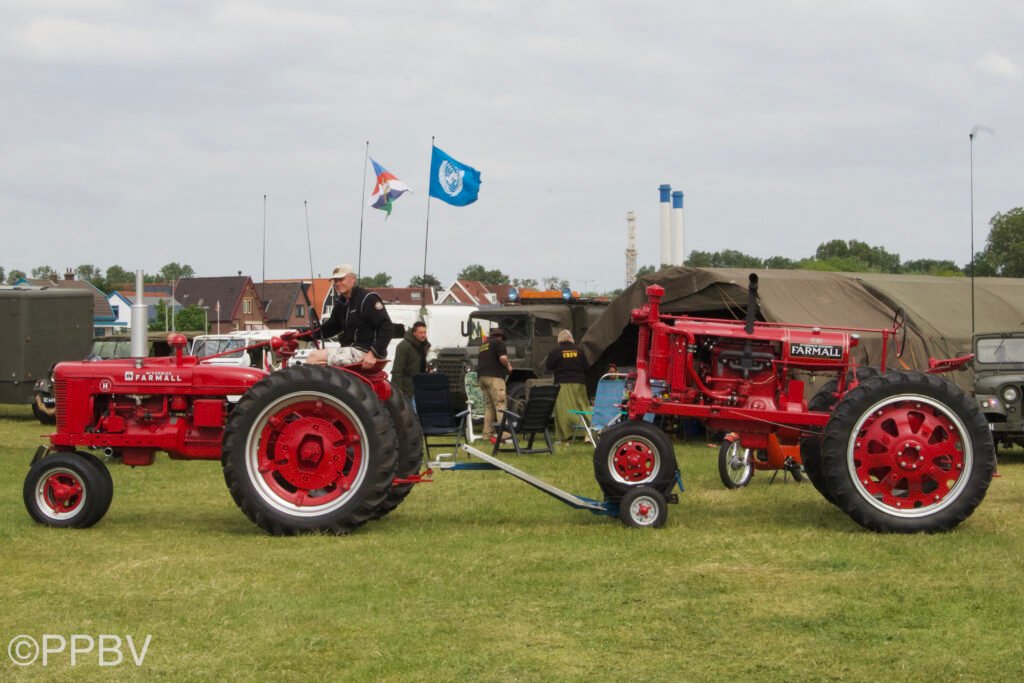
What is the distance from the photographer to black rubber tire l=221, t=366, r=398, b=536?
8.80m

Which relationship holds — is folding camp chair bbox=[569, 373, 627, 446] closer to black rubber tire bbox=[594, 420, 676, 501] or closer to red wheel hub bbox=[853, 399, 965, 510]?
black rubber tire bbox=[594, 420, 676, 501]

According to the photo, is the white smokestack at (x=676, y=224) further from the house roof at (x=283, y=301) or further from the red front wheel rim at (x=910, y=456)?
the house roof at (x=283, y=301)

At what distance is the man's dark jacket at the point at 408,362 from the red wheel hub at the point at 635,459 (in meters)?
6.78

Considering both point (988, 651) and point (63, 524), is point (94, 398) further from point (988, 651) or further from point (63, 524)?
point (988, 651)

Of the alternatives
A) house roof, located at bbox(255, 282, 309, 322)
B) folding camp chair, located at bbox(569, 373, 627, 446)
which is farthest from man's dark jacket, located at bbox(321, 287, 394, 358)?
house roof, located at bbox(255, 282, 309, 322)

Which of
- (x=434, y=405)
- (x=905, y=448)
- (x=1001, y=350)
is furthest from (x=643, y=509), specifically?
(x=1001, y=350)

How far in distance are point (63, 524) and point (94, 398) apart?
0.92 metres

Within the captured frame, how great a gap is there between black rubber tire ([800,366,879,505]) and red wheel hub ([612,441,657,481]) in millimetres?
1218

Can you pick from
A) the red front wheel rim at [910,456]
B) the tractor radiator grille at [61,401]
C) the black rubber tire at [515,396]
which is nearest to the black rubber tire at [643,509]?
the red front wheel rim at [910,456]

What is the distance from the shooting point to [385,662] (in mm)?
5496

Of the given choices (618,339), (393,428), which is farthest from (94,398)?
(618,339)

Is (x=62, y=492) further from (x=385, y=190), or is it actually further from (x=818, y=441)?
(x=385, y=190)

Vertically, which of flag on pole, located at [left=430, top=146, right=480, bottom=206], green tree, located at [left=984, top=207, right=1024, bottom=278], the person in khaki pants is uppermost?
flag on pole, located at [left=430, top=146, right=480, bottom=206]

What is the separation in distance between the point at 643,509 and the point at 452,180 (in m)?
16.3
